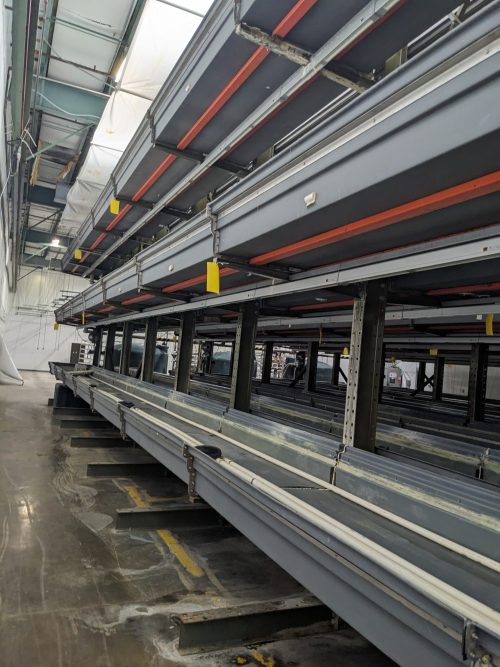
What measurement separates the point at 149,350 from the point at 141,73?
109 inches

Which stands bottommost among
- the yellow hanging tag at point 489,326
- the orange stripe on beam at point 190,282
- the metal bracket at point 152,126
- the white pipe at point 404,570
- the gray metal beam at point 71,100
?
the white pipe at point 404,570

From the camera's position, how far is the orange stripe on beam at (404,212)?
103 cm

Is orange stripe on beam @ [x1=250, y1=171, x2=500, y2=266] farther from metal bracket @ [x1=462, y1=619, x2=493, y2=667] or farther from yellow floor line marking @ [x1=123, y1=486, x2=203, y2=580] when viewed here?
yellow floor line marking @ [x1=123, y1=486, x2=203, y2=580]

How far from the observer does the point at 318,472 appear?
1749 millimetres


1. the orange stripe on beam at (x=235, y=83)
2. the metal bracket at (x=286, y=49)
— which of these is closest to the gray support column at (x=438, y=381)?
the orange stripe on beam at (x=235, y=83)

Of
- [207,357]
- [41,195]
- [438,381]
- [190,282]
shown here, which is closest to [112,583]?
[190,282]

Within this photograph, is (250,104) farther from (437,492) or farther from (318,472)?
(437,492)

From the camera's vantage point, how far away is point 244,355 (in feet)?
9.84

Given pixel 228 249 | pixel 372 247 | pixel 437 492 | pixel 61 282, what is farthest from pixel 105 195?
pixel 61 282

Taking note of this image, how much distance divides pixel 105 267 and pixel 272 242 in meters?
6.02

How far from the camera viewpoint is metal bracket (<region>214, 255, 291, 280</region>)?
2008mm

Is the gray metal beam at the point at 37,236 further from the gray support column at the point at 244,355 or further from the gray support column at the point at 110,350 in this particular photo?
the gray support column at the point at 244,355

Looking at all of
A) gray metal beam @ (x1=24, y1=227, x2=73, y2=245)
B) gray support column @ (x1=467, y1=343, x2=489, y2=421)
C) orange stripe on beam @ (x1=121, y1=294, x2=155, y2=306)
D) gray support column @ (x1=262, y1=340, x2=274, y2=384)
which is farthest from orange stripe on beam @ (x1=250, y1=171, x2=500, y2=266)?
gray metal beam @ (x1=24, y1=227, x2=73, y2=245)

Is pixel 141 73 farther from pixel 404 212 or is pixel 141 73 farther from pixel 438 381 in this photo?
pixel 438 381
